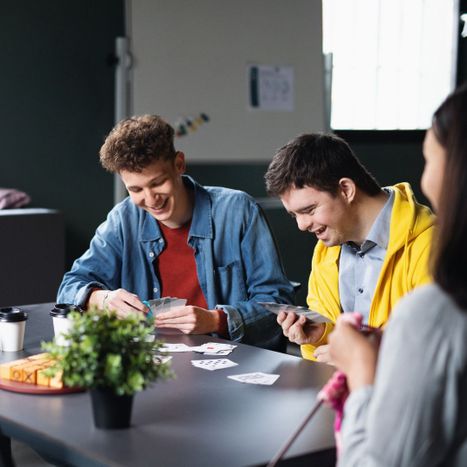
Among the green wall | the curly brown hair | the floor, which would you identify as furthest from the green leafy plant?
the green wall

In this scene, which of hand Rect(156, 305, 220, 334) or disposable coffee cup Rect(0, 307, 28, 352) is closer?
disposable coffee cup Rect(0, 307, 28, 352)

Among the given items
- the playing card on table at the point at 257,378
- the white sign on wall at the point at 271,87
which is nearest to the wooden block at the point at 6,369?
the playing card on table at the point at 257,378

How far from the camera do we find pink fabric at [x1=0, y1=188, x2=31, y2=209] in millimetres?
4566

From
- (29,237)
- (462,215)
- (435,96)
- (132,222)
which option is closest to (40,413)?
(462,215)

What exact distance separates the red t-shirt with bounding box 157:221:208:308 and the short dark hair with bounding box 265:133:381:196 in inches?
18.9

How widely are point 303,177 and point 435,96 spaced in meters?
4.62

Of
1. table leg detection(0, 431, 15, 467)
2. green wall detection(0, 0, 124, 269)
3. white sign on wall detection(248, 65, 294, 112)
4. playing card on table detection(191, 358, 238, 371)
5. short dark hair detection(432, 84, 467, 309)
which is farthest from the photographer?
white sign on wall detection(248, 65, 294, 112)

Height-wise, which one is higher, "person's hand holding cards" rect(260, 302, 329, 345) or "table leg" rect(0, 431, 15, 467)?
"person's hand holding cards" rect(260, 302, 329, 345)

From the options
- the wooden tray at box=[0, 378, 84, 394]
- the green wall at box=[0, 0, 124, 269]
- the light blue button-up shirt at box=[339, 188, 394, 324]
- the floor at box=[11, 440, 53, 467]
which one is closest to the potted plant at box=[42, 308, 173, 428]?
the wooden tray at box=[0, 378, 84, 394]

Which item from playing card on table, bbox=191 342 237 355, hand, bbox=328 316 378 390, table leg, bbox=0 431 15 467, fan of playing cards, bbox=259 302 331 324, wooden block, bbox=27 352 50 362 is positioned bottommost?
table leg, bbox=0 431 15 467

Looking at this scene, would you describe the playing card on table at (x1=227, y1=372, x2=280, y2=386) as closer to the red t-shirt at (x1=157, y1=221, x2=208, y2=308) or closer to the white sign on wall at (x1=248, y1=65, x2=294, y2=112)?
the red t-shirt at (x1=157, y1=221, x2=208, y2=308)

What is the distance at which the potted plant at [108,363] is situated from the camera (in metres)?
1.58

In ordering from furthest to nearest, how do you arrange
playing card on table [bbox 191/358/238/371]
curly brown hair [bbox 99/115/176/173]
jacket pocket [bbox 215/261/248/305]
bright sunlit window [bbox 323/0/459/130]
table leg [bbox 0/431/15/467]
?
bright sunlit window [bbox 323/0/459/130] → jacket pocket [bbox 215/261/248/305] → curly brown hair [bbox 99/115/176/173] → playing card on table [bbox 191/358/238/371] → table leg [bbox 0/431/15/467]

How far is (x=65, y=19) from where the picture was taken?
4910 millimetres
